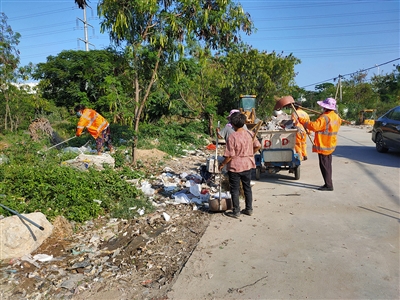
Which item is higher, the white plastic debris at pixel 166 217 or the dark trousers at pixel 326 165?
the dark trousers at pixel 326 165

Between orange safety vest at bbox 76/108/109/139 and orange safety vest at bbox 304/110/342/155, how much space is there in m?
5.17

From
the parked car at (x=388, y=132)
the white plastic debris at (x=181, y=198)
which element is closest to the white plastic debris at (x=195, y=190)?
the white plastic debris at (x=181, y=198)

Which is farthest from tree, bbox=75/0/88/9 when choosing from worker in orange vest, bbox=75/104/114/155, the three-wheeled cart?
the three-wheeled cart

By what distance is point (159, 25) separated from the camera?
24.2 ft

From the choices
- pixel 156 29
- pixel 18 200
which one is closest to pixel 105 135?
pixel 156 29

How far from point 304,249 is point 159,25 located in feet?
18.8

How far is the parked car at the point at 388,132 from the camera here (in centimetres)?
932

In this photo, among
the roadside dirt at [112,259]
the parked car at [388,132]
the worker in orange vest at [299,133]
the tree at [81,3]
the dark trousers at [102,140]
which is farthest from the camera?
the parked car at [388,132]

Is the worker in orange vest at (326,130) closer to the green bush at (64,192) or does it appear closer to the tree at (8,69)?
the green bush at (64,192)

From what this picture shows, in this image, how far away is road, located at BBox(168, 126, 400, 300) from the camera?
314 cm

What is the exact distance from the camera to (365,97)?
115 feet

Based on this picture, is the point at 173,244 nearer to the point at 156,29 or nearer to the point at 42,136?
the point at 156,29

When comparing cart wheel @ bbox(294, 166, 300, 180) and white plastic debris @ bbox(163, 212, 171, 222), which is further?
cart wheel @ bbox(294, 166, 300, 180)

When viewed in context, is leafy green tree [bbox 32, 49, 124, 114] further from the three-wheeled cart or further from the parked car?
the parked car
